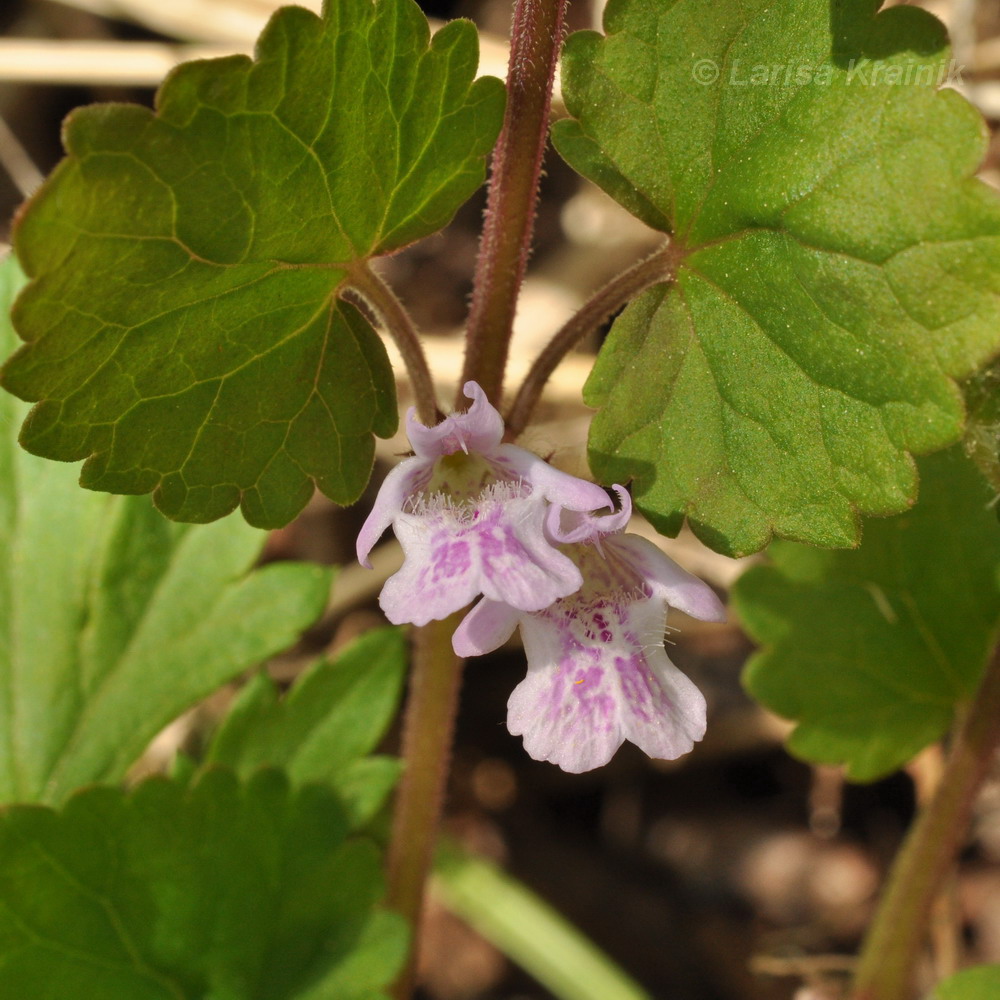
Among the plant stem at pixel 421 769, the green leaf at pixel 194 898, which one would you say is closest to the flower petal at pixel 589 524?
the plant stem at pixel 421 769

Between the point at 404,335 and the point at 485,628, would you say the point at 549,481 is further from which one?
the point at 404,335

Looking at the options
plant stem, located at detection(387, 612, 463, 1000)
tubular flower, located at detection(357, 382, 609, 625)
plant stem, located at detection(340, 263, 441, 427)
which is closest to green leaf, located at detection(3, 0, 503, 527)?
plant stem, located at detection(340, 263, 441, 427)

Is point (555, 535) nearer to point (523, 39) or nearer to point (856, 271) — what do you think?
point (856, 271)

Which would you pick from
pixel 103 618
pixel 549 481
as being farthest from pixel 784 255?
pixel 103 618

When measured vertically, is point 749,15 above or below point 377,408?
above

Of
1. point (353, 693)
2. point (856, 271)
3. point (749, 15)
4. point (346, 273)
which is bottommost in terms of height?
point (353, 693)

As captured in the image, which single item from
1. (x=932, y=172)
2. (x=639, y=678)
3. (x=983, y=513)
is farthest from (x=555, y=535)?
(x=983, y=513)

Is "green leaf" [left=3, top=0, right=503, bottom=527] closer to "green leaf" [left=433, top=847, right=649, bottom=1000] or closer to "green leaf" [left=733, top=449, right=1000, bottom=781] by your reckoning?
"green leaf" [left=733, top=449, right=1000, bottom=781]
